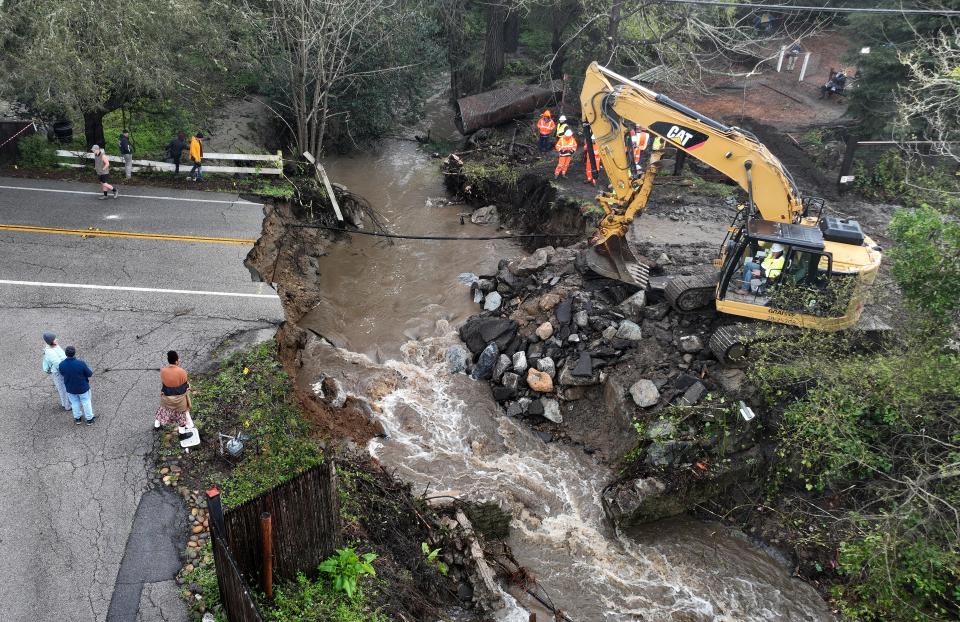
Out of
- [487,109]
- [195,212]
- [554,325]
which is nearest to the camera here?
[554,325]

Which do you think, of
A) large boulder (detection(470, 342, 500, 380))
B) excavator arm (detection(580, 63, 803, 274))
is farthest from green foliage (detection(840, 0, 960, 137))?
large boulder (detection(470, 342, 500, 380))

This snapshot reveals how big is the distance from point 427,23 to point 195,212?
36.5 feet

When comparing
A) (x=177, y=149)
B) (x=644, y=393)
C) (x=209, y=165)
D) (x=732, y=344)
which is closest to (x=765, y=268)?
(x=732, y=344)

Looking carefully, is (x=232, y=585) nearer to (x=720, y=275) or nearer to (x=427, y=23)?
(x=720, y=275)

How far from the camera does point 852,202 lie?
18453mm

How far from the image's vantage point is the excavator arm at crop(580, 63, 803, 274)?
35.9 ft

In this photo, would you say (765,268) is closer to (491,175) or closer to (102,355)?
(102,355)

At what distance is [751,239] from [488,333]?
17.2 ft

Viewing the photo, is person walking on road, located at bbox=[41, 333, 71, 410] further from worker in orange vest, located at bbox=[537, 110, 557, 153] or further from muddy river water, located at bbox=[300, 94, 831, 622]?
worker in orange vest, located at bbox=[537, 110, 557, 153]

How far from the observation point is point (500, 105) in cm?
2222

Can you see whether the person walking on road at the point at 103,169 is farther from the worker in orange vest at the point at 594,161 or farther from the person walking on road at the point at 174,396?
the worker in orange vest at the point at 594,161

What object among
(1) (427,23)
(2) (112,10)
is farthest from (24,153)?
(1) (427,23)

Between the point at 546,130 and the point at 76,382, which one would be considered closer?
the point at 76,382

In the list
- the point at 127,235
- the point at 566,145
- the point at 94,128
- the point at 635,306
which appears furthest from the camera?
the point at 566,145
